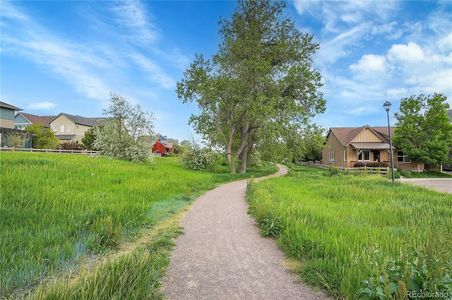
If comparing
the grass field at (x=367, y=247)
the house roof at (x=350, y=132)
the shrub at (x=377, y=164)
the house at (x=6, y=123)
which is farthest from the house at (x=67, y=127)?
the grass field at (x=367, y=247)

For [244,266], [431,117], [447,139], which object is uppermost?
[431,117]

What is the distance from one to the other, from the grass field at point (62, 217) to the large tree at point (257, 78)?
50.8 ft

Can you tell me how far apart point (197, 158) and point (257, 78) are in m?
9.04

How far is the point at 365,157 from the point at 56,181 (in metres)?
41.4

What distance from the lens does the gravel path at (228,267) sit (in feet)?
14.0

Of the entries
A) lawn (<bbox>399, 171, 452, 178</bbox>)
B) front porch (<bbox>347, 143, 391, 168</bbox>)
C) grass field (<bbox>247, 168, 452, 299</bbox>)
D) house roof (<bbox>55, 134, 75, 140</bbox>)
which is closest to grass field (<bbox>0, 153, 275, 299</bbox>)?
grass field (<bbox>247, 168, 452, 299</bbox>)

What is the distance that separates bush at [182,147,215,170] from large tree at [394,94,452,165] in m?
25.3

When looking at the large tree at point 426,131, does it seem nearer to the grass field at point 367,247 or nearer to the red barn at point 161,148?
the grass field at point 367,247

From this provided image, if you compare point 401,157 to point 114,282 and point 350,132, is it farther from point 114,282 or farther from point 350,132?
point 114,282

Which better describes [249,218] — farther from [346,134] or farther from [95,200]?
[346,134]

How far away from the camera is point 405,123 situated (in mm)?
39219

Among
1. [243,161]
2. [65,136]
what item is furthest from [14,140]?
[65,136]

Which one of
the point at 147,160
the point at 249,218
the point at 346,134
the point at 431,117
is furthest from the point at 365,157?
the point at 249,218

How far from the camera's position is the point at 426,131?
38.6 metres
